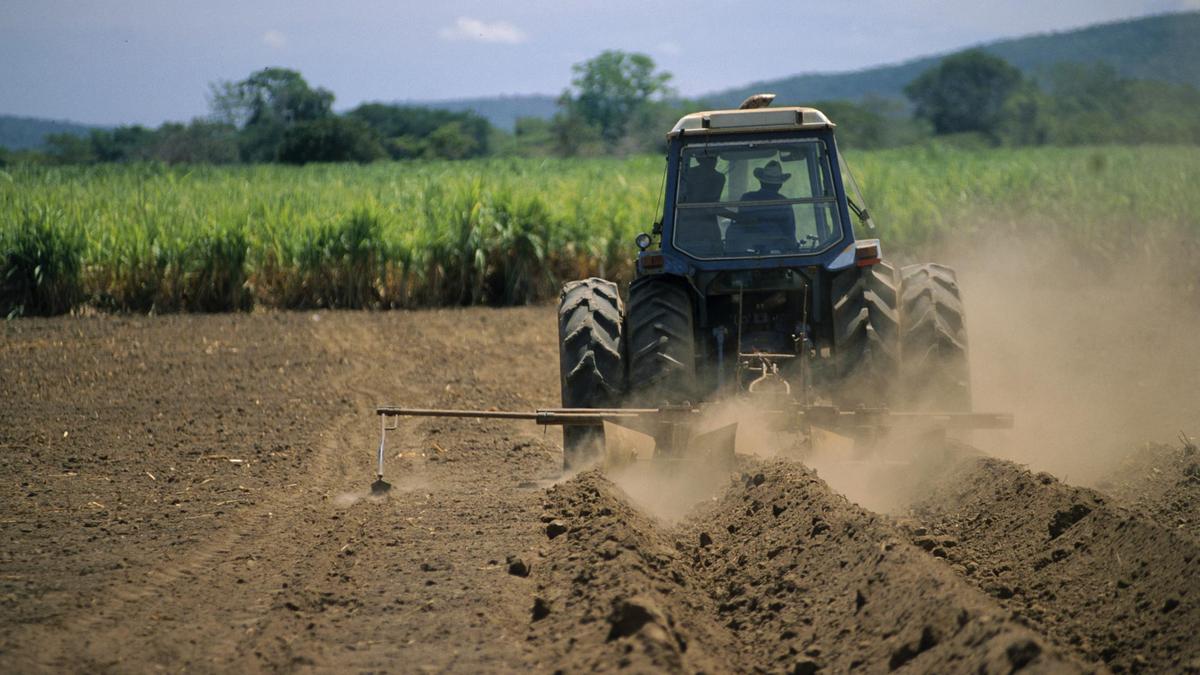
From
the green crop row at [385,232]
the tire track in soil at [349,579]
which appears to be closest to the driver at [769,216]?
the tire track in soil at [349,579]

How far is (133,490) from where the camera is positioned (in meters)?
7.16

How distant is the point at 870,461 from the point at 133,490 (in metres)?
4.46

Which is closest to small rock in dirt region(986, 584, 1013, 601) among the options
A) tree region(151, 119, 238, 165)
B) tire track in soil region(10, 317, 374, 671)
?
tire track in soil region(10, 317, 374, 671)

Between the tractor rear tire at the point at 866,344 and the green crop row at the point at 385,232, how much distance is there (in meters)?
9.77

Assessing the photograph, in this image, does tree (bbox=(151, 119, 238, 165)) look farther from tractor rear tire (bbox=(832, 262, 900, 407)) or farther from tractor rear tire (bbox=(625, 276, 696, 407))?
tractor rear tire (bbox=(832, 262, 900, 407))

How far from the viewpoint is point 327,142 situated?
26.7 meters

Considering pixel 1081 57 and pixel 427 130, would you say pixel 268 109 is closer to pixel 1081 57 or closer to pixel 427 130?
pixel 427 130

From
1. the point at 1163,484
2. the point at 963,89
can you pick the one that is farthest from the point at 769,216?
the point at 963,89

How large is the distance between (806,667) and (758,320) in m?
3.39

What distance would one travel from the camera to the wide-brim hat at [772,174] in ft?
23.8

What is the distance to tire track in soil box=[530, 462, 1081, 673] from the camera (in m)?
3.87

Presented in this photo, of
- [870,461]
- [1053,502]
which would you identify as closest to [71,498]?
[870,461]

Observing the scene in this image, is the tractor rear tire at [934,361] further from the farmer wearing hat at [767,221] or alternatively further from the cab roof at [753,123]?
the cab roof at [753,123]

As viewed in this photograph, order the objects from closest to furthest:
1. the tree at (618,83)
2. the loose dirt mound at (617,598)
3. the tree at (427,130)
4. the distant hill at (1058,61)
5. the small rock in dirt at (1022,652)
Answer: the small rock in dirt at (1022,652) < the loose dirt mound at (617,598) < the tree at (427,130) < the tree at (618,83) < the distant hill at (1058,61)
